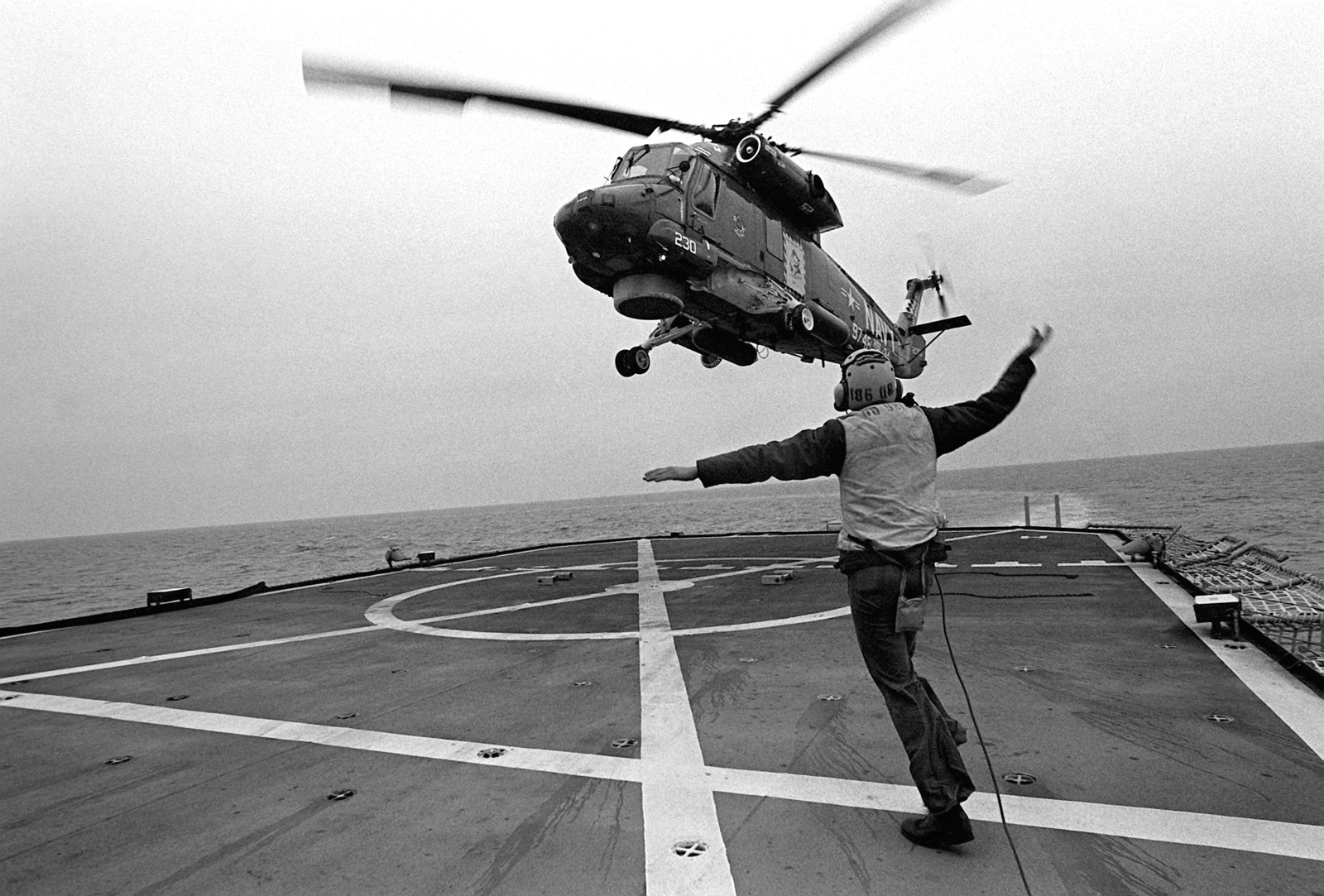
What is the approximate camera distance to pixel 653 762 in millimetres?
4016

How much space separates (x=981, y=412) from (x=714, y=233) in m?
11.2

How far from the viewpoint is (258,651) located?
776cm

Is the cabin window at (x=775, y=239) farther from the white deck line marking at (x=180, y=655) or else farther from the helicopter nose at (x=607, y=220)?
the white deck line marking at (x=180, y=655)

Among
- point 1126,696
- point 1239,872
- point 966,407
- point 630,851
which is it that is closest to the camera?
point 1239,872

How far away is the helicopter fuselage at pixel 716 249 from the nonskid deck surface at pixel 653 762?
7708 mm

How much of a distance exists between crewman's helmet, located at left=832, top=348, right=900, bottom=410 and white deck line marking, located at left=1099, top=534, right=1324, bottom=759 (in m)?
3.02

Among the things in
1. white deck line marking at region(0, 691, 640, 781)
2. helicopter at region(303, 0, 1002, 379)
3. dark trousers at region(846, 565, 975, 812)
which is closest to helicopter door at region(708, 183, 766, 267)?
helicopter at region(303, 0, 1002, 379)

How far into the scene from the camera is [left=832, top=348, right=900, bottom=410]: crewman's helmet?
365 centimetres

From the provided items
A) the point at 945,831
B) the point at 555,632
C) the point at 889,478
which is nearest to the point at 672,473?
the point at 889,478

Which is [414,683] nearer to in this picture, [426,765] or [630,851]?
[426,765]

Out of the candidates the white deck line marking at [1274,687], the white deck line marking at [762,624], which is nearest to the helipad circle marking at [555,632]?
the white deck line marking at [762,624]

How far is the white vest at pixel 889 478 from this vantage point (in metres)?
3.40

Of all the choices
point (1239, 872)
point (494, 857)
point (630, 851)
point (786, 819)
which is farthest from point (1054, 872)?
point (494, 857)

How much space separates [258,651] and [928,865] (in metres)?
7.47
